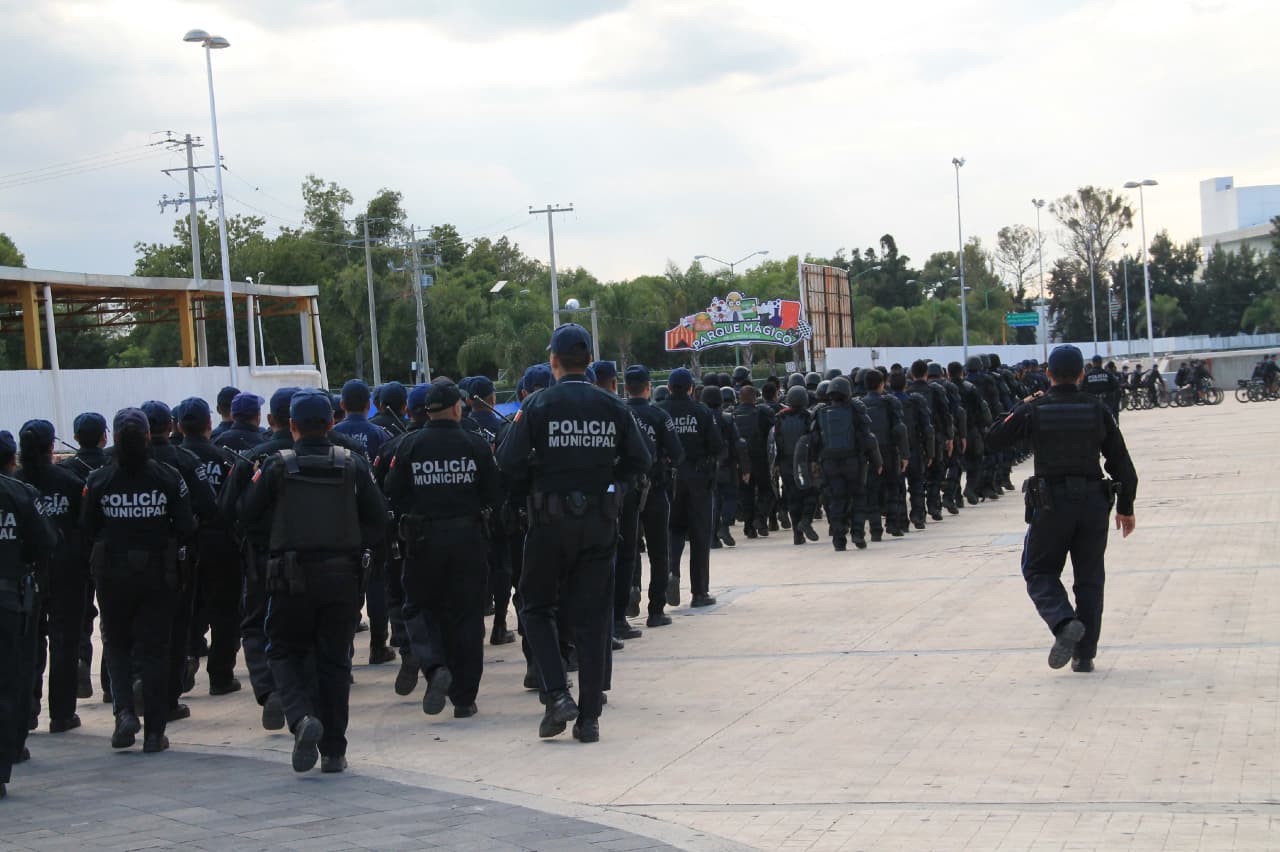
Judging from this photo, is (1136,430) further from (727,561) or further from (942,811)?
(942,811)

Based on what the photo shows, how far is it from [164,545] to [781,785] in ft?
12.0

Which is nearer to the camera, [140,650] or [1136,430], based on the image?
[140,650]

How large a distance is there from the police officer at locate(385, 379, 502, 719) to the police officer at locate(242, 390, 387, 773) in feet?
2.91

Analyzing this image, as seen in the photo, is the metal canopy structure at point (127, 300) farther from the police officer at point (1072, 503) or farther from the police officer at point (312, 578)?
the police officer at point (1072, 503)

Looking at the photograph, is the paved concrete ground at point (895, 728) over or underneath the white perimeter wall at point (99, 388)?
underneath

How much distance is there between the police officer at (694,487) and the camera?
1188 cm

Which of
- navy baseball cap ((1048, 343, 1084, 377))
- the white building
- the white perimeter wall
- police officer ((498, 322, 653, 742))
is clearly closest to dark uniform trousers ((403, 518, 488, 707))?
police officer ((498, 322, 653, 742))

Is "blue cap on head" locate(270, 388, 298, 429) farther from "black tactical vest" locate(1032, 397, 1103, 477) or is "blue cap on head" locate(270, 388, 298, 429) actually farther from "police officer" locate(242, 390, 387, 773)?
"black tactical vest" locate(1032, 397, 1103, 477)

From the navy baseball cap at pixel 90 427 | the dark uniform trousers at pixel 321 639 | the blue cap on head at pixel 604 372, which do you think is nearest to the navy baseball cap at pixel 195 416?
the navy baseball cap at pixel 90 427

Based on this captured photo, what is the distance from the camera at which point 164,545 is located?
26.0 feet

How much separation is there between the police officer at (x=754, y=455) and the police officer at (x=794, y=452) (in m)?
0.31

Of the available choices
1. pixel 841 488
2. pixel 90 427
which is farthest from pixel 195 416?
pixel 841 488

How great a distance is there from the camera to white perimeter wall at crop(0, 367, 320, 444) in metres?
33.5

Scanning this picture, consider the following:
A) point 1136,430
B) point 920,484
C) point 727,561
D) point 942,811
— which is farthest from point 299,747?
point 1136,430
